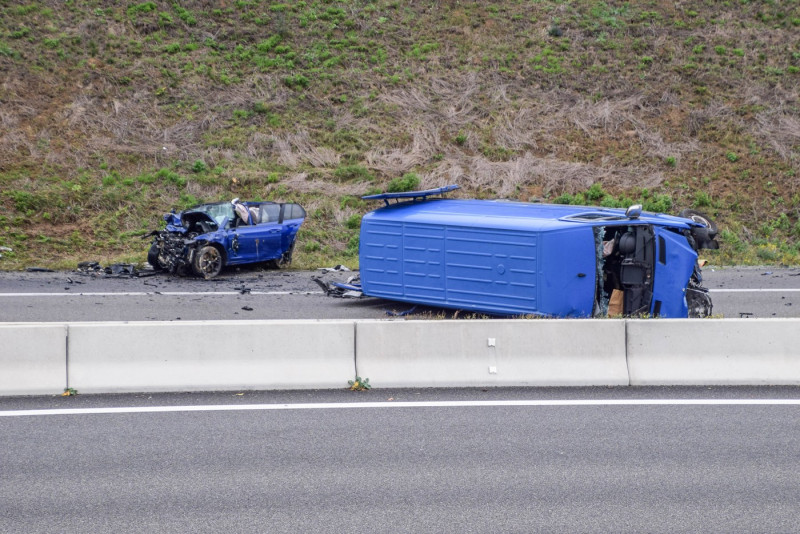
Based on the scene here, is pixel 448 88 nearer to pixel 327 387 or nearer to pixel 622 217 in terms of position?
pixel 622 217

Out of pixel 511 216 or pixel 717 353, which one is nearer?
pixel 717 353

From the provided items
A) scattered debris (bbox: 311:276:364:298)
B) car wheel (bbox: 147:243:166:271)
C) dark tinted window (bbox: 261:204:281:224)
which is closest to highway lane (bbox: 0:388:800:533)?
scattered debris (bbox: 311:276:364:298)

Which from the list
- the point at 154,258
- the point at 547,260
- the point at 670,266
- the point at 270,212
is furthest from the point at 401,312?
the point at 154,258

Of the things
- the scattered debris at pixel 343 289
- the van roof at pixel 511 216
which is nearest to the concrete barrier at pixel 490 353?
the van roof at pixel 511 216

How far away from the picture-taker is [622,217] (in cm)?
1209

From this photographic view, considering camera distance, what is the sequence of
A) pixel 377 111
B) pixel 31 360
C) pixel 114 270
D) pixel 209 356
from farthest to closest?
pixel 377 111
pixel 114 270
pixel 209 356
pixel 31 360

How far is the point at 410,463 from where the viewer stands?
6867 mm

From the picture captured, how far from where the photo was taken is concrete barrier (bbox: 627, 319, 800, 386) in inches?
358

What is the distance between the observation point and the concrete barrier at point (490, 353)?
899cm

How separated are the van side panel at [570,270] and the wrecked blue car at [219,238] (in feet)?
25.7

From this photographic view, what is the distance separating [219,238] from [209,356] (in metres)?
8.70

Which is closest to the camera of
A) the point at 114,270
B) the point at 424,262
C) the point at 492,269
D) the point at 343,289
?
the point at 492,269

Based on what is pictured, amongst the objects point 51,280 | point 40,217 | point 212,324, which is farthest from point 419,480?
point 40,217

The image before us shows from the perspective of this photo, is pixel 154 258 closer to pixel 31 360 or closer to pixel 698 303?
pixel 31 360
